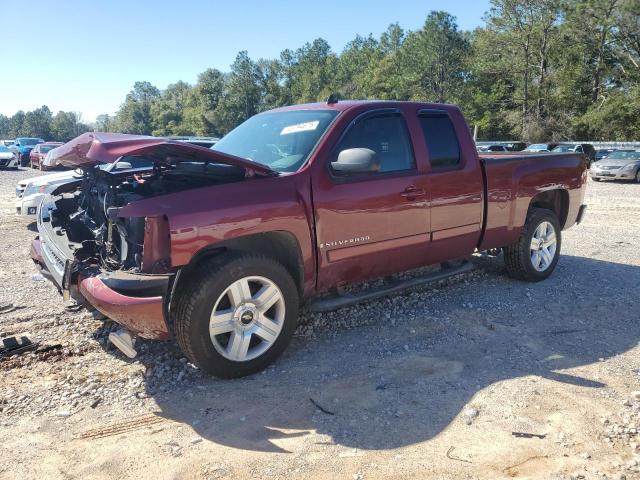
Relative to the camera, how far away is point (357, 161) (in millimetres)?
3816

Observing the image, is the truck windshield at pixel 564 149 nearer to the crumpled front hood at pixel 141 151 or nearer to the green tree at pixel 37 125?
the crumpled front hood at pixel 141 151

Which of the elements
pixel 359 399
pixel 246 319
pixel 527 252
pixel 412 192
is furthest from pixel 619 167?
pixel 246 319

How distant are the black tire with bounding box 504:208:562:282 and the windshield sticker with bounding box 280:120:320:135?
274cm

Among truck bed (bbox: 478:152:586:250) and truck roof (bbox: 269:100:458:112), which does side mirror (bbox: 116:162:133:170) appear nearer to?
truck roof (bbox: 269:100:458:112)

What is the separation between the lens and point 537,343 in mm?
4316

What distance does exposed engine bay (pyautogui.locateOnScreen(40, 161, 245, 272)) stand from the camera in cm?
358

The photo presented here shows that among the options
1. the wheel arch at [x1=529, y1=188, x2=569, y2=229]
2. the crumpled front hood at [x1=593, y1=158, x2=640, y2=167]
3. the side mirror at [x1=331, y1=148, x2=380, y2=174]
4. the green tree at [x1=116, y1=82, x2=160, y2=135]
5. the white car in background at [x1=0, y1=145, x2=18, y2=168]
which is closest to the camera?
the side mirror at [x1=331, y1=148, x2=380, y2=174]

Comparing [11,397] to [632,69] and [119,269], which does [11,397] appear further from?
[632,69]

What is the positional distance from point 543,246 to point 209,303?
4131 millimetres

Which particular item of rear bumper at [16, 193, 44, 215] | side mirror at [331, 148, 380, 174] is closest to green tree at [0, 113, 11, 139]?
rear bumper at [16, 193, 44, 215]

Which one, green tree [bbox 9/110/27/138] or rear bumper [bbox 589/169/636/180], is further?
green tree [bbox 9/110/27/138]

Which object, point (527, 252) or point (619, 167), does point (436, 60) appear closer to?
point (619, 167)

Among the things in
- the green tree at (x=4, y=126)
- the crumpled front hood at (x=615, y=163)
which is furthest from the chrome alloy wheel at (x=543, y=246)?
the green tree at (x=4, y=126)

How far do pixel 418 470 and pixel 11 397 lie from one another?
8.65ft
